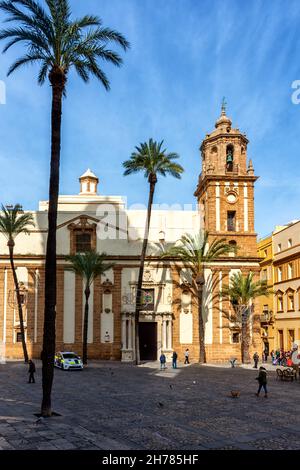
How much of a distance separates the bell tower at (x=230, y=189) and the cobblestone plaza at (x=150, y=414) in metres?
19.0

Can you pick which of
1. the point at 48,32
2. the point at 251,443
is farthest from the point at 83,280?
the point at 251,443

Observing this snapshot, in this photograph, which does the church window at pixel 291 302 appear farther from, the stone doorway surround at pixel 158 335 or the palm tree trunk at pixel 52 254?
the palm tree trunk at pixel 52 254

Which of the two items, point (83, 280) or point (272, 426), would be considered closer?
point (272, 426)

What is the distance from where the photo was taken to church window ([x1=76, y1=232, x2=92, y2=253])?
46938 millimetres

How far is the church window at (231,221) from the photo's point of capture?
48.2 meters

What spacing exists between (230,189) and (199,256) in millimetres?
8728

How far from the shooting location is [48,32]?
1705cm

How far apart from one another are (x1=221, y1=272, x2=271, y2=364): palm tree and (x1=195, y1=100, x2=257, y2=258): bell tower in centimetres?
346

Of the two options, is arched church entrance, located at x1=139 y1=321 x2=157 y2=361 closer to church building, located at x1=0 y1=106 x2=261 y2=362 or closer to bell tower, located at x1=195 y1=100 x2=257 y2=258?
church building, located at x1=0 y1=106 x2=261 y2=362

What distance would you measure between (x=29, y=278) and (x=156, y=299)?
11695 mm

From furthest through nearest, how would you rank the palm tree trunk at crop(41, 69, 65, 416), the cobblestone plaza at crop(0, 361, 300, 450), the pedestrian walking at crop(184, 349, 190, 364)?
the pedestrian walking at crop(184, 349, 190, 364), the palm tree trunk at crop(41, 69, 65, 416), the cobblestone plaza at crop(0, 361, 300, 450)

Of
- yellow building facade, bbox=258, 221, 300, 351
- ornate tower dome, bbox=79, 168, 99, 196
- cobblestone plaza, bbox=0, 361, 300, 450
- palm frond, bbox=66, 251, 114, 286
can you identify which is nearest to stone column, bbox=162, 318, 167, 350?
palm frond, bbox=66, 251, 114, 286

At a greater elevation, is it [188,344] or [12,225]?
[12,225]

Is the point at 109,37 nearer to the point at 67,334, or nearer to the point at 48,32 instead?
the point at 48,32
